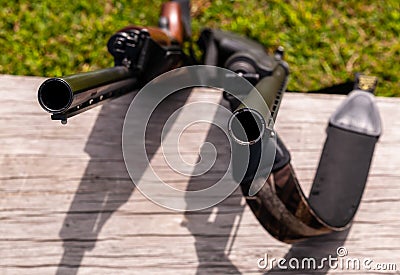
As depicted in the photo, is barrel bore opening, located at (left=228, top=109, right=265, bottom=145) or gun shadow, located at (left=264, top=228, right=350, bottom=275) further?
gun shadow, located at (left=264, top=228, right=350, bottom=275)

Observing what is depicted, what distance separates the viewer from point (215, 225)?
2.15m

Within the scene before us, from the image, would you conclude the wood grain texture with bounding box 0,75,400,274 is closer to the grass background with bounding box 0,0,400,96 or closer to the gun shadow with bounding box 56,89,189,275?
the gun shadow with bounding box 56,89,189,275

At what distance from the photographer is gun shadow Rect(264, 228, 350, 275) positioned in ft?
6.97

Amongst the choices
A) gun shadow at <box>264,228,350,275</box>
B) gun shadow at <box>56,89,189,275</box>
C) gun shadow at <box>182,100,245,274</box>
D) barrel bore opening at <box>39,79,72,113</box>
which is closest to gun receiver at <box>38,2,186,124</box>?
barrel bore opening at <box>39,79,72,113</box>

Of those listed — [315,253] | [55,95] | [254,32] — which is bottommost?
[315,253]

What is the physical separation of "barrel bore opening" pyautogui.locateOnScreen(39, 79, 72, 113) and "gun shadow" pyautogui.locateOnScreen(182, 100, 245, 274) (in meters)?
0.95

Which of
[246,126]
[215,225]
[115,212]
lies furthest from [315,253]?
[246,126]

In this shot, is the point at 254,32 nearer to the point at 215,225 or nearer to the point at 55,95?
the point at 215,225

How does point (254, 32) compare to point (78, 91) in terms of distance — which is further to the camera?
point (254, 32)

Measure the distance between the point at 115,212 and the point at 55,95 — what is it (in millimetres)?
890

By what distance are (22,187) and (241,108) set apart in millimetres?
1172

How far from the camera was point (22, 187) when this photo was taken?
6.97ft

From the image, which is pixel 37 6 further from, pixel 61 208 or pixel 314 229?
pixel 314 229

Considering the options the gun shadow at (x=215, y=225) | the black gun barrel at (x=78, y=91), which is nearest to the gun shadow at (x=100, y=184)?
the gun shadow at (x=215, y=225)
